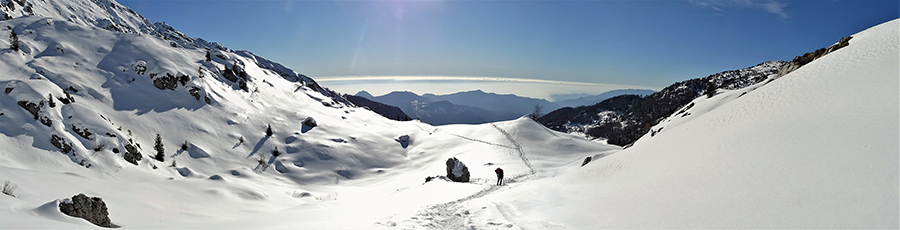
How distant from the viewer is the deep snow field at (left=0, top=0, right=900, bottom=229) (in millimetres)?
6539

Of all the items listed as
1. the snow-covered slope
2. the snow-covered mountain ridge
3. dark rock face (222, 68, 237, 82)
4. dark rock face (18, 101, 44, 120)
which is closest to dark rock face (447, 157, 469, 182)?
the snow-covered slope

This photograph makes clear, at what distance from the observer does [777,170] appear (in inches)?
292

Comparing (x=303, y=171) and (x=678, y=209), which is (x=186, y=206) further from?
(x=303, y=171)

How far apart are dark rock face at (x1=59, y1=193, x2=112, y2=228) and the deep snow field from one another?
302mm

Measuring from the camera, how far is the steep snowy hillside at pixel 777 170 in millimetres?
5812

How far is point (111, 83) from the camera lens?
93.9 feet

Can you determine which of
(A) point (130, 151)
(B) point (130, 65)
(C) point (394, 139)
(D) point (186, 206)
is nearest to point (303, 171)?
(A) point (130, 151)

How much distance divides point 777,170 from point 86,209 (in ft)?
53.9

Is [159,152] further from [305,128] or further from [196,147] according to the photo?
[305,128]

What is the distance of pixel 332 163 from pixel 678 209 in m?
31.2

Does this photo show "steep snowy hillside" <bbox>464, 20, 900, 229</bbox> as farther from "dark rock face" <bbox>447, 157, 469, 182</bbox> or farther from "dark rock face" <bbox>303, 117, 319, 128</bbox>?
"dark rock face" <bbox>303, 117, 319, 128</bbox>

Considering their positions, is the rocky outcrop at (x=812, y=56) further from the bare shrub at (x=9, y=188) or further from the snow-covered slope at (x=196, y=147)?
the bare shrub at (x=9, y=188)

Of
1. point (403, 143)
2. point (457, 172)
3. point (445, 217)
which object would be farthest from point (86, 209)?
point (403, 143)

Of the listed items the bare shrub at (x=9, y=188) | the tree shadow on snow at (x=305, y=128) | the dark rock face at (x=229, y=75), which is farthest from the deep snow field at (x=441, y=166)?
the dark rock face at (x=229, y=75)
